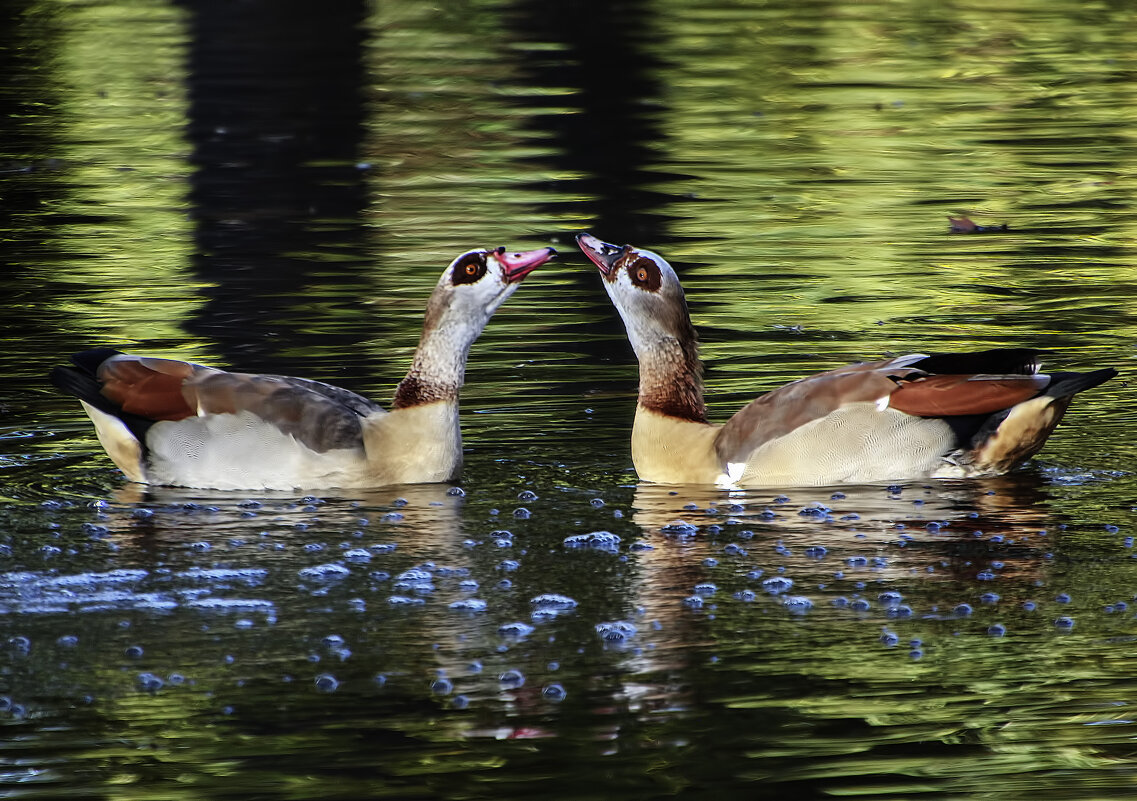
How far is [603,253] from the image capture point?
1074 centimetres

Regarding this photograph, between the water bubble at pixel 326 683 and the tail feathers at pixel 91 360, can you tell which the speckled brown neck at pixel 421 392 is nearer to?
the tail feathers at pixel 91 360

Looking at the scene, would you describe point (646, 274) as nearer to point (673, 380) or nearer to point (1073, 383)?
point (673, 380)

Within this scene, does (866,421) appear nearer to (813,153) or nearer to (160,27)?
(813,153)

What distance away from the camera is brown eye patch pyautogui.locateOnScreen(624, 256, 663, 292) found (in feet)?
34.3

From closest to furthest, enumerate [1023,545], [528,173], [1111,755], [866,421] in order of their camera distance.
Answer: [1111,755], [1023,545], [866,421], [528,173]

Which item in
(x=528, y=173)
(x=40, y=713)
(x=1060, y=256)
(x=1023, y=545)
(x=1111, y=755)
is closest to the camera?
(x=1111, y=755)

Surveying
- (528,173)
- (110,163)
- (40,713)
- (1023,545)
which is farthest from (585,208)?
(40,713)

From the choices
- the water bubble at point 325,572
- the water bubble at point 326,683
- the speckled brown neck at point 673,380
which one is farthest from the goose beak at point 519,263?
the water bubble at point 326,683

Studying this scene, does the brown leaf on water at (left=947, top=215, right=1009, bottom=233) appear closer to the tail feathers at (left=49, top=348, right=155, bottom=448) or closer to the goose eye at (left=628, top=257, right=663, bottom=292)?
the goose eye at (left=628, top=257, right=663, bottom=292)

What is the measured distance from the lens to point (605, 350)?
1350 centimetres

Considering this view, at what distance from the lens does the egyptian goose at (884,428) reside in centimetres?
Answer: 989

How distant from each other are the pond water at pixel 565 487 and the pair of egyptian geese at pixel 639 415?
0.74 ft

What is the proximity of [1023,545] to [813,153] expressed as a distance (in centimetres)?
1438

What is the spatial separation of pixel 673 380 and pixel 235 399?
241 centimetres
